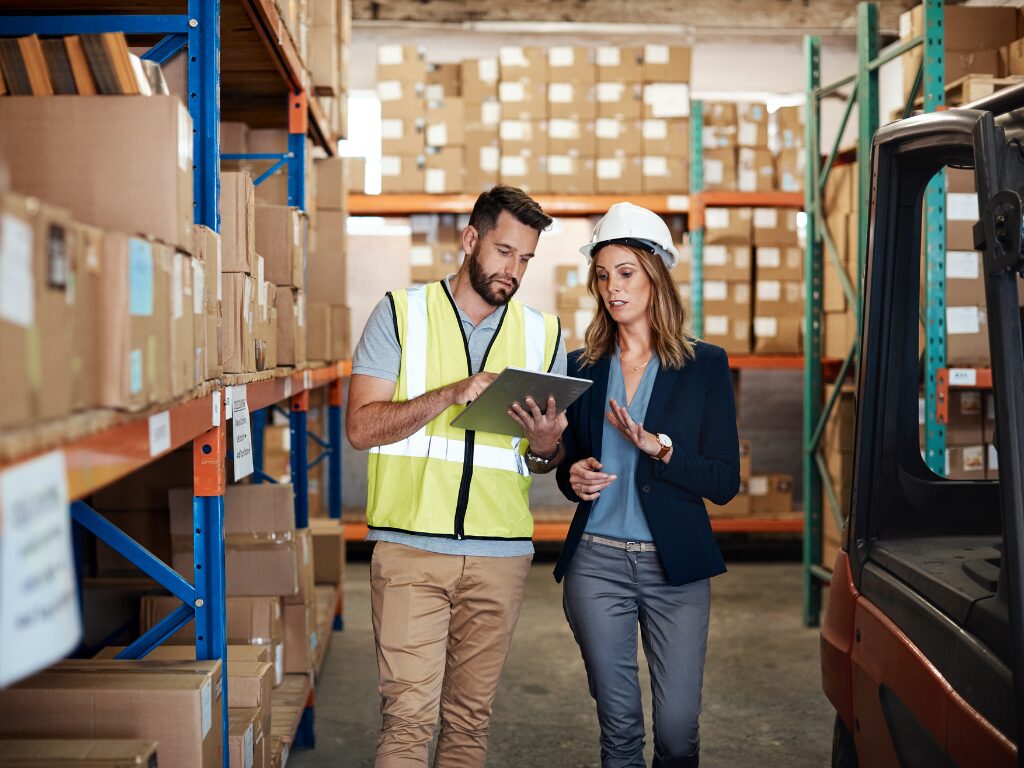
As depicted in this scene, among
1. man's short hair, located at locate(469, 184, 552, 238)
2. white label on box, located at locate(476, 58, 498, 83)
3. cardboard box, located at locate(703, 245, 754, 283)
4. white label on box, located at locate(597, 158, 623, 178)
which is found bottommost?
man's short hair, located at locate(469, 184, 552, 238)

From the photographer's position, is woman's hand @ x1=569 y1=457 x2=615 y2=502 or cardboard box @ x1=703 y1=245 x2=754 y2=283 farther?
cardboard box @ x1=703 y1=245 x2=754 y2=283

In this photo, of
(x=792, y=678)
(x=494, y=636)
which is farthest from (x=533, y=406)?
(x=792, y=678)

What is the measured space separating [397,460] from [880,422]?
1271mm

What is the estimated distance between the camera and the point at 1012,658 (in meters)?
1.59

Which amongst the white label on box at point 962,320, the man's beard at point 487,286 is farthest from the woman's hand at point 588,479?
the white label on box at point 962,320

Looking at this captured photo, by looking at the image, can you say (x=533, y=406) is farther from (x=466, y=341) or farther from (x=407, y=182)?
(x=407, y=182)

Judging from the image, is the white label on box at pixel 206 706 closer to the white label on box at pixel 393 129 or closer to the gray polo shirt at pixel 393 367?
the gray polo shirt at pixel 393 367

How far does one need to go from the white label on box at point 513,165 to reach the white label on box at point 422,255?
758mm

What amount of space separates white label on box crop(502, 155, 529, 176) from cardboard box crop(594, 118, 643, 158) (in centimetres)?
54

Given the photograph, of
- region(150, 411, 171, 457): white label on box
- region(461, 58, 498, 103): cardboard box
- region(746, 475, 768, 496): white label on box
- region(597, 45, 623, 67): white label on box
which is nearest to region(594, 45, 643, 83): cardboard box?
region(597, 45, 623, 67): white label on box

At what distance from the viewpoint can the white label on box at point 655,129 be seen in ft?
23.1

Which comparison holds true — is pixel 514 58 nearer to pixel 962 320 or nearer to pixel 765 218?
pixel 765 218

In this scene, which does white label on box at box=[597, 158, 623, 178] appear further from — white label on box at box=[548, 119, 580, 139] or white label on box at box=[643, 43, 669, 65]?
white label on box at box=[643, 43, 669, 65]

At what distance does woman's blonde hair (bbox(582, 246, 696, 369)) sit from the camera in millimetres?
2824
